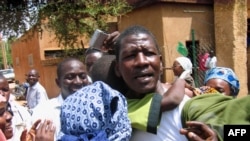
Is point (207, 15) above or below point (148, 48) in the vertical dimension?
above

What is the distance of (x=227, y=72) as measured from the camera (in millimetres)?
2604

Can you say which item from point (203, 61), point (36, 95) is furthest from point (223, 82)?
point (36, 95)

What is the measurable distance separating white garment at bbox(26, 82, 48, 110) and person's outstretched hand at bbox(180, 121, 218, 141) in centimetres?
552

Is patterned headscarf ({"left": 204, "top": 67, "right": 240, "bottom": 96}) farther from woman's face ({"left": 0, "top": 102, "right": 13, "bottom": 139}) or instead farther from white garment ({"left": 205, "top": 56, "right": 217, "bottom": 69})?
white garment ({"left": 205, "top": 56, "right": 217, "bottom": 69})

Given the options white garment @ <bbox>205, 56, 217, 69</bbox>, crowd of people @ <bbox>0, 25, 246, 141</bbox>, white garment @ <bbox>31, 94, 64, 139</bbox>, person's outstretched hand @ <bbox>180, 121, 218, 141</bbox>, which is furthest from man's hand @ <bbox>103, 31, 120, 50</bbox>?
white garment @ <bbox>205, 56, 217, 69</bbox>

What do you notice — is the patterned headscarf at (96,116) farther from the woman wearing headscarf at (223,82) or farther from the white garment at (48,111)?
the woman wearing headscarf at (223,82)

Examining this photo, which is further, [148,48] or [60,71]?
[60,71]

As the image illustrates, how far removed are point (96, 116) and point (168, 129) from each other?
1.01 ft

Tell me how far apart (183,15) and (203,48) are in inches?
33.1

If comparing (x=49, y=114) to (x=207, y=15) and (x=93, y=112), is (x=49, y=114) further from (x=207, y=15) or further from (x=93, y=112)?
(x=207, y=15)

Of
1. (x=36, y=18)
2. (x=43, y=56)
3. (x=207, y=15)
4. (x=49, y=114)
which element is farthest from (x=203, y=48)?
(x=43, y=56)

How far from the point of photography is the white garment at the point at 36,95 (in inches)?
258

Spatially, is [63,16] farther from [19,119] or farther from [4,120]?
[4,120]

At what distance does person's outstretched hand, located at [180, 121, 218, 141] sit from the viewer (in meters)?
1.21
